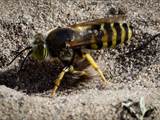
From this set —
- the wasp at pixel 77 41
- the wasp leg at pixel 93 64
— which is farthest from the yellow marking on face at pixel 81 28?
the wasp leg at pixel 93 64

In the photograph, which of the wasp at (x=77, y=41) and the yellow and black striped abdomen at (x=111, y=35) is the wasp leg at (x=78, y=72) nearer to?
the wasp at (x=77, y=41)

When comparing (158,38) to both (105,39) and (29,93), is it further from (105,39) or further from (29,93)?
(29,93)

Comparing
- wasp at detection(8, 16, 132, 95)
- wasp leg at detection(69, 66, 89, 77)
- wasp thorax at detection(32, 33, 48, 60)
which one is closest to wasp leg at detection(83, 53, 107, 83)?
wasp at detection(8, 16, 132, 95)

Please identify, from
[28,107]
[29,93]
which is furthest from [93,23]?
[28,107]

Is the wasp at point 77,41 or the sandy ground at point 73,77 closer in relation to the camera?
the sandy ground at point 73,77

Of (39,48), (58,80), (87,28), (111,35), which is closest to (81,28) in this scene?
(87,28)

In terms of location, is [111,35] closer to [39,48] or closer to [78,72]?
[78,72]
